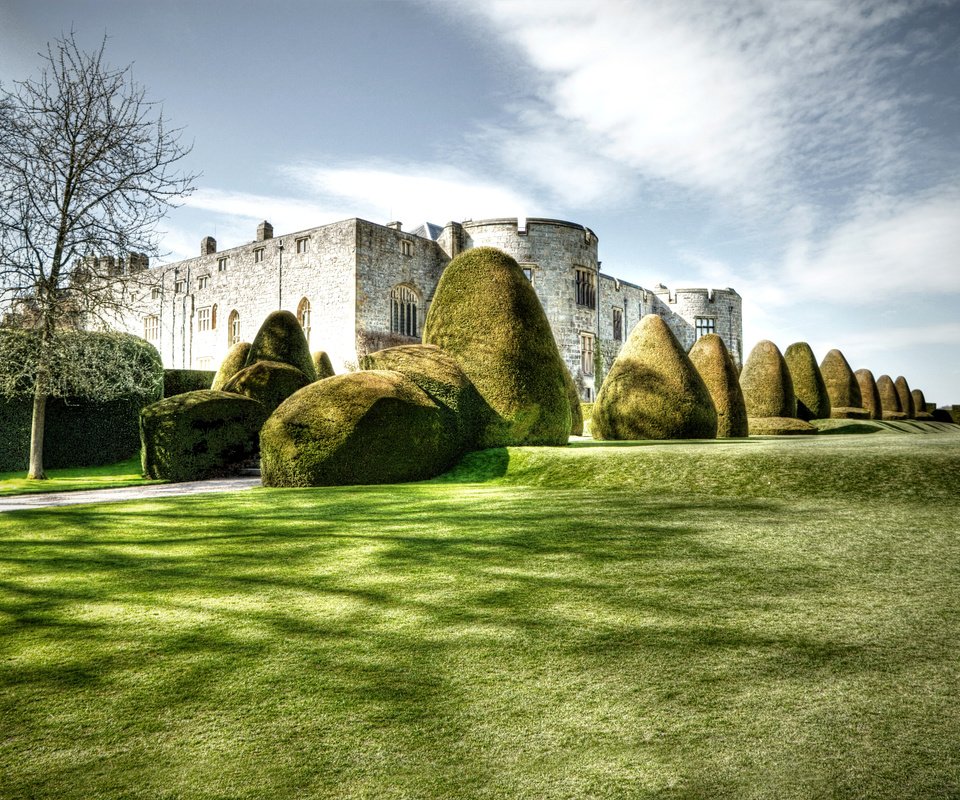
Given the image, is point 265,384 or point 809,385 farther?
point 809,385

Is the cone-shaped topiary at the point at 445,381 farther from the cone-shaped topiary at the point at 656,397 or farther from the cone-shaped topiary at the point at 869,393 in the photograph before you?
the cone-shaped topiary at the point at 869,393

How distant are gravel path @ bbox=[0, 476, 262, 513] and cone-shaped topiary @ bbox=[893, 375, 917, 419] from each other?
122 ft

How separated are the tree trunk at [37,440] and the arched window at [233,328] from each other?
82.9 feet

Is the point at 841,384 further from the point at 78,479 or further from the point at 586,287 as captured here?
the point at 78,479

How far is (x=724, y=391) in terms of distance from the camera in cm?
1608

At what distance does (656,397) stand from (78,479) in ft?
40.0

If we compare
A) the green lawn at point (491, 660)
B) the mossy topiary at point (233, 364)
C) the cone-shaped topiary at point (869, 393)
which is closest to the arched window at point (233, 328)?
the mossy topiary at point (233, 364)

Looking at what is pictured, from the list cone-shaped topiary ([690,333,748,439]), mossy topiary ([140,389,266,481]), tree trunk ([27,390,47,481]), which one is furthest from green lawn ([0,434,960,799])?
cone-shaped topiary ([690,333,748,439])

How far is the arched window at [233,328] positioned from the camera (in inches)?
1502

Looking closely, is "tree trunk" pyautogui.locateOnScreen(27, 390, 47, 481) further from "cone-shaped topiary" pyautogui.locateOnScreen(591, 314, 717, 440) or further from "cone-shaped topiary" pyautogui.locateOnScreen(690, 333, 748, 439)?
"cone-shaped topiary" pyautogui.locateOnScreen(690, 333, 748, 439)

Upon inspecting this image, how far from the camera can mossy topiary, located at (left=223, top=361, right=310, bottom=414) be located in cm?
1380

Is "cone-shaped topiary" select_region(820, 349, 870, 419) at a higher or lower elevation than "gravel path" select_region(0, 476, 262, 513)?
higher

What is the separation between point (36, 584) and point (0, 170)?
47.8ft

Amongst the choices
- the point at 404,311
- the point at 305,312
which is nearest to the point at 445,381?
the point at 404,311
